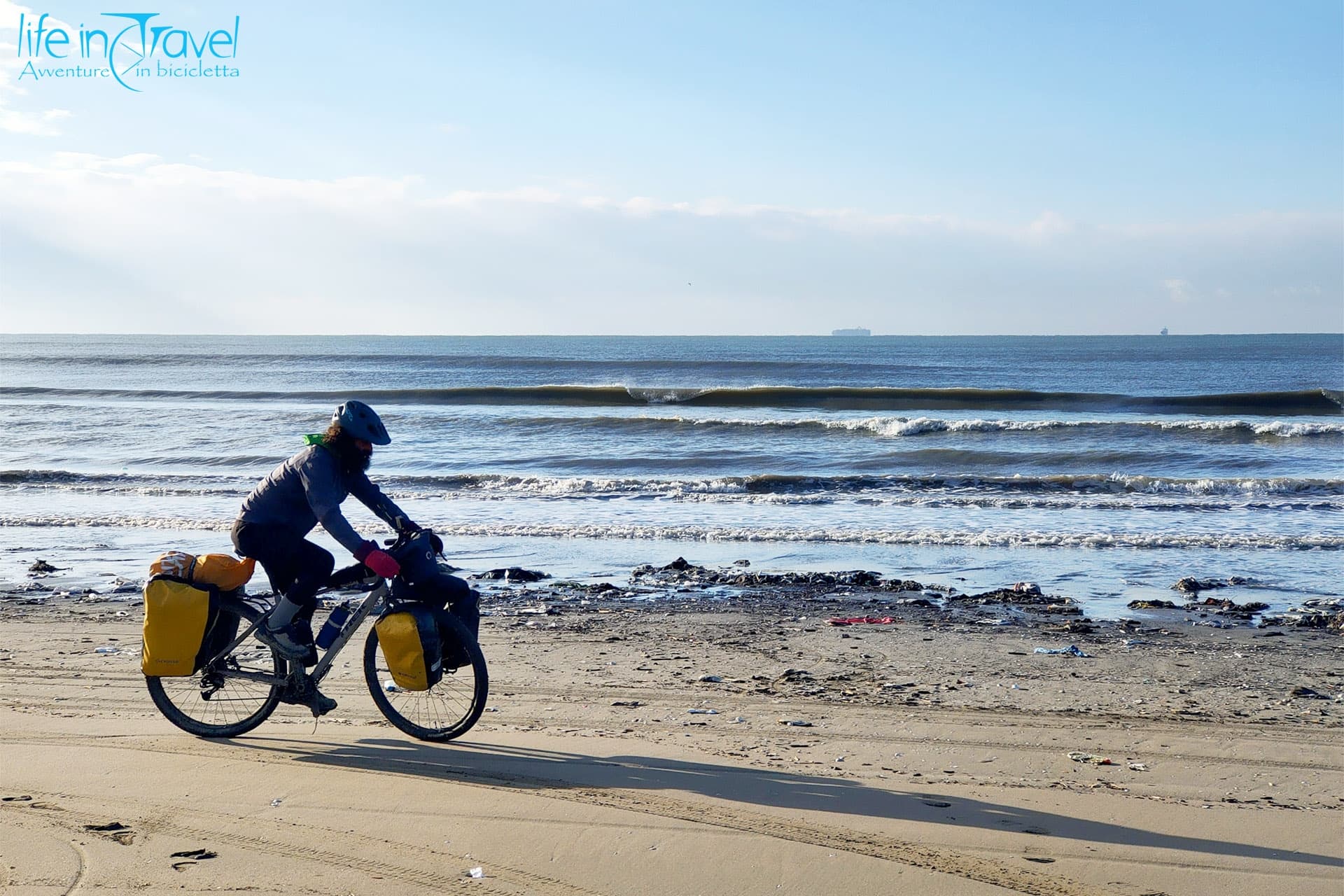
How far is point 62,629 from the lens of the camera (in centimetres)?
732

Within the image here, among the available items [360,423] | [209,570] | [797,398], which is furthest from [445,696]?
[797,398]

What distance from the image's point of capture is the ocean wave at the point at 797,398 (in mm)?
34344

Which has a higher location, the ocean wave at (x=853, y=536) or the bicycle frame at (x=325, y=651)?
the bicycle frame at (x=325, y=651)

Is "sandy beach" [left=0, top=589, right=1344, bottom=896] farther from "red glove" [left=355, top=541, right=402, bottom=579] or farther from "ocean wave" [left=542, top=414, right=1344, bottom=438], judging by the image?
"ocean wave" [left=542, top=414, right=1344, bottom=438]

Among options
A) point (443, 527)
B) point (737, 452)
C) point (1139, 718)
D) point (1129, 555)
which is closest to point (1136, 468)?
point (737, 452)

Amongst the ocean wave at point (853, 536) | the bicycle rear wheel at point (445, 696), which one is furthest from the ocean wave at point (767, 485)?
the bicycle rear wheel at point (445, 696)

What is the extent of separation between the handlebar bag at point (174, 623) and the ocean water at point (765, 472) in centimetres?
537

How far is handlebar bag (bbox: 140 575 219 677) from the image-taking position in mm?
4695

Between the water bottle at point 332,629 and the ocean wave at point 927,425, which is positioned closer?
the water bottle at point 332,629

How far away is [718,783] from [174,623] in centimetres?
256

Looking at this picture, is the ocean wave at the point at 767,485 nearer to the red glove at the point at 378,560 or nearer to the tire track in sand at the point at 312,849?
the red glove at the point at 378,560

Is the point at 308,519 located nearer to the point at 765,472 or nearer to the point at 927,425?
the point at 765,472

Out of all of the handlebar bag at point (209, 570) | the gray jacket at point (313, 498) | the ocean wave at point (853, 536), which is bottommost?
the ocean wave at point (853, 536)

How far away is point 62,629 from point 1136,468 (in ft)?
59.2
